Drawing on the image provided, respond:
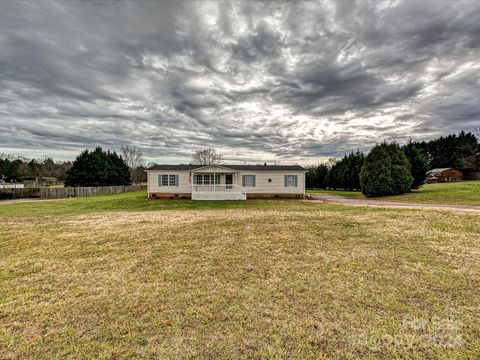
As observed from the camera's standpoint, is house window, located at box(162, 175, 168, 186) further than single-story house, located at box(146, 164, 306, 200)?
Yes

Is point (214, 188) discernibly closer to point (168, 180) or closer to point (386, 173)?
point (168, 180)

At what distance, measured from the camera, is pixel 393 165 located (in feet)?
70.0

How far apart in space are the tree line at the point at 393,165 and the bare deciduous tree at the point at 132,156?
145 feet

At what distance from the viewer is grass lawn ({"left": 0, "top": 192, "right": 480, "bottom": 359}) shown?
2.56m

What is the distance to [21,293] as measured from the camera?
3.84 m

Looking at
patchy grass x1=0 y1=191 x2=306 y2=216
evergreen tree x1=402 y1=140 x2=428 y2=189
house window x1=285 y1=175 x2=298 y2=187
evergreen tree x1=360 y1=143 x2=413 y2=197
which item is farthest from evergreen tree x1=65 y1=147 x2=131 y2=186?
evergreen tree x1=402 y1=140 x2=428 y2=189

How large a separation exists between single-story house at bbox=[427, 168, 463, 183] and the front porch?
4376cm

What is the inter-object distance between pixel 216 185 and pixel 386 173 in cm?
1569

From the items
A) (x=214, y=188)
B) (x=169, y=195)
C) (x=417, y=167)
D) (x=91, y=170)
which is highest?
(x=91, y=170)

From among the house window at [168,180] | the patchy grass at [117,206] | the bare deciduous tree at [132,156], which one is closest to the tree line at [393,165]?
the patchy grass at [117,206]

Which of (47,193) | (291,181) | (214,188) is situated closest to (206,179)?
(214,188)

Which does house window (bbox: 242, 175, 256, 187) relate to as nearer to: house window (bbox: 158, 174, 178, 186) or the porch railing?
the porch railing

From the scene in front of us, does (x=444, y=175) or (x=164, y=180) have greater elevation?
(x=444, y=175)

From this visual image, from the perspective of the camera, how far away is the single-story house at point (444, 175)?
150ft
